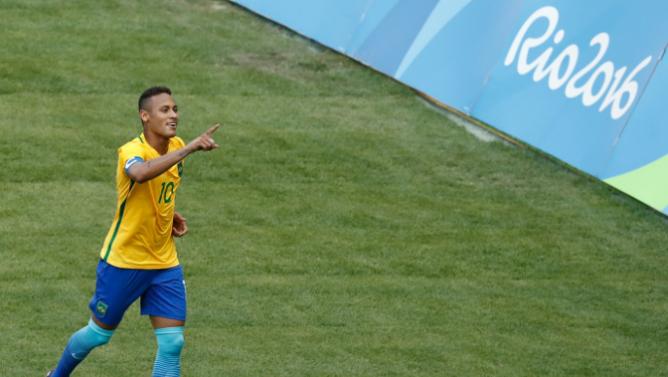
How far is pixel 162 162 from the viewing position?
880 cm

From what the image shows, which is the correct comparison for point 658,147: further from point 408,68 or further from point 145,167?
point 145,167

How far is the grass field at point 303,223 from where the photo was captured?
11305mm

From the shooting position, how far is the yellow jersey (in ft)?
30.8

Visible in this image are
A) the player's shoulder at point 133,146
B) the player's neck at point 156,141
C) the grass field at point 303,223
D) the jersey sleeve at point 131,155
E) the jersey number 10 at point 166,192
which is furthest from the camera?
the grass field at point 303,223

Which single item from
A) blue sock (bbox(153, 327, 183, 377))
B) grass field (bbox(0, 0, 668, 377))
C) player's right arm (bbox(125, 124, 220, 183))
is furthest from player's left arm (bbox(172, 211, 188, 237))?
grass field (bbox(0, 0, 668, 377))

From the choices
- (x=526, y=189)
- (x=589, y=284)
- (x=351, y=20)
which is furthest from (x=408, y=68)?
(x=589, y=284)

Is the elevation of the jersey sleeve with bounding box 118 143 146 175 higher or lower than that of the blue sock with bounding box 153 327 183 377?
higher

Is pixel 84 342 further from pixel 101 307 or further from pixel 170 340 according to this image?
pixel 170 340

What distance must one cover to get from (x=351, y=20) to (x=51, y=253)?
6895 millimetres

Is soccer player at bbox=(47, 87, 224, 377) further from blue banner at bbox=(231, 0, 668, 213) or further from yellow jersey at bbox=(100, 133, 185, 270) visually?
blue banner at bbox=(231, 0, 668, 213)

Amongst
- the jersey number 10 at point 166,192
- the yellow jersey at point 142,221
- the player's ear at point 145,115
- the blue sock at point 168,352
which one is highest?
the player's ear at point 145,115

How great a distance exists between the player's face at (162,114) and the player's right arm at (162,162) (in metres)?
0.34

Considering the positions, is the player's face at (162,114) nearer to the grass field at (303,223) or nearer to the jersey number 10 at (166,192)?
the jersey number 10 at (166,192)

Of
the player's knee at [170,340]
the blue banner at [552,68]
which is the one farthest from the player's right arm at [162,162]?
the blue banner at [552,68]
